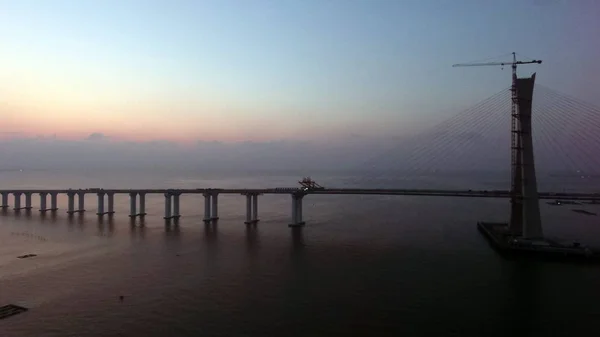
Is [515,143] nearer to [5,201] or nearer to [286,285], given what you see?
[286,285]

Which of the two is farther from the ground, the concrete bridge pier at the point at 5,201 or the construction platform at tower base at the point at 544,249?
the concrete bridge pier at the point at 5,201

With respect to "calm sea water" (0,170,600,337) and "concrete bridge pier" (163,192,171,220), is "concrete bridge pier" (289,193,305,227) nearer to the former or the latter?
"calm sea water" (0,170,600,337)

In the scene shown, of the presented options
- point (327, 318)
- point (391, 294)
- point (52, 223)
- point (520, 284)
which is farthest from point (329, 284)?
point (52, 223)

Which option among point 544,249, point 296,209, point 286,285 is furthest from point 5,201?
point 544,249

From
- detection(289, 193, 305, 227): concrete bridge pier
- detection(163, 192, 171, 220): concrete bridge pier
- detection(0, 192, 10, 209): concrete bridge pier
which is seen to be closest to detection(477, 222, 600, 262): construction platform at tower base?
detection(289, 193, 305, 227): concrete bridge pier

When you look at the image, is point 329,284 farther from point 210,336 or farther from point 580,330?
point 580,330

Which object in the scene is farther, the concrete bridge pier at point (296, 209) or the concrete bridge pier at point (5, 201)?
the concrete bridge pier at point (5, 201)

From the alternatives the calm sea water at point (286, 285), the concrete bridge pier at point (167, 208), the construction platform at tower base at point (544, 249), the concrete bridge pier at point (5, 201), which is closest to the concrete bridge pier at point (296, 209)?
the calm sea water at point (286, 285)

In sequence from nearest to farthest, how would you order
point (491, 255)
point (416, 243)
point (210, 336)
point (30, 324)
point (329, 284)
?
point (210, 336), point (30, 324), point (329, 284), point (491, 255), point (416, 243)

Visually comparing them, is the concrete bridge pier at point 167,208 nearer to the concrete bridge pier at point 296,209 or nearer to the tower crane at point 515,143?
the concrete bridge pier at point 296,209
